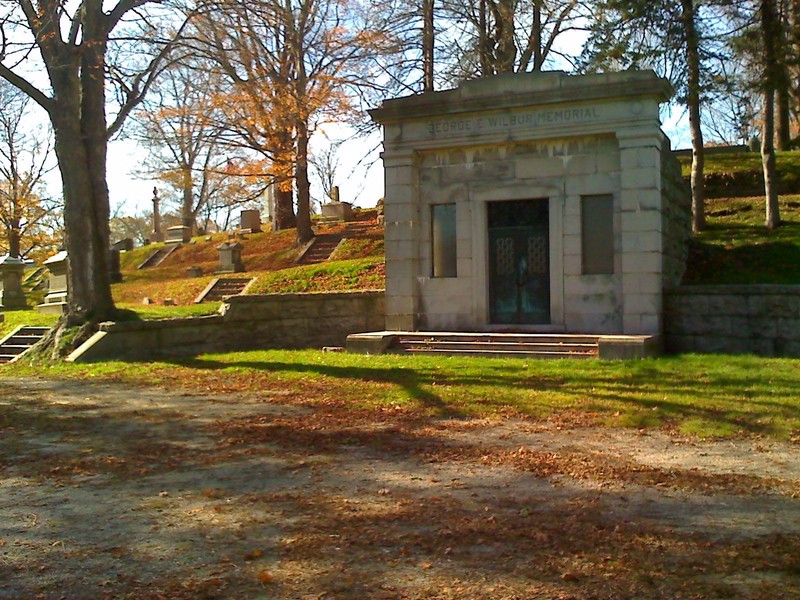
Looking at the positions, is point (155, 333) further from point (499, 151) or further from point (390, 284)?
point (499, 151)

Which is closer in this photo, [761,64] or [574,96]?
[574,96]

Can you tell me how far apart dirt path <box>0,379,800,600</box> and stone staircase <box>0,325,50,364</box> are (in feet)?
29.0

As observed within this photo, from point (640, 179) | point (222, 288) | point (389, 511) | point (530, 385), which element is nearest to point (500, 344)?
point (530, 385)

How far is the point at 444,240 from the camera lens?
16172mm

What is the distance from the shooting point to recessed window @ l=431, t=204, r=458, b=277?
52.8 feet

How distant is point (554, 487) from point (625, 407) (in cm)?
349

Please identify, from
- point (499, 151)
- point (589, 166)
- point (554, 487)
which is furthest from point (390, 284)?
point (554, 487)

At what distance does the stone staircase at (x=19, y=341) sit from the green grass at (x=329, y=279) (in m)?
5.88

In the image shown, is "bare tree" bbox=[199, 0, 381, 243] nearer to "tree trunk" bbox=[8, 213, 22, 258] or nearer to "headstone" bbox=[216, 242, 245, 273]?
"headstone" bbox=[216, 242, 245, 273]

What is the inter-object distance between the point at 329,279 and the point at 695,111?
9.52 m

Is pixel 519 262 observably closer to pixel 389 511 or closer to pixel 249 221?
pixel 389 511

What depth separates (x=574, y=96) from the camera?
14.6 meters

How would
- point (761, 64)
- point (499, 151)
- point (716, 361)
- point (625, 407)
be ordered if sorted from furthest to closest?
point (761, 64)
point (499, 151)
point (716, 361)
point (625, 407)

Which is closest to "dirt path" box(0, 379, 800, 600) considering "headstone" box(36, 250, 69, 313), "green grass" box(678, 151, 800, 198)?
"headstone" box(36, 250, 69, 313)
